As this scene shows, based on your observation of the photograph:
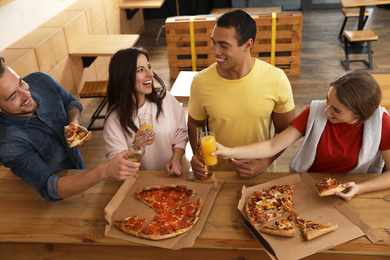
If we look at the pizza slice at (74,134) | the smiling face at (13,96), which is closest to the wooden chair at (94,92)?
the pizza slice at (74,134)

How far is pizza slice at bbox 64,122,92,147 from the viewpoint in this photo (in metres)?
2.04

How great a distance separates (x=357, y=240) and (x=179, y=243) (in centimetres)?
74

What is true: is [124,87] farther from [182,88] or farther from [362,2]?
[362,2]

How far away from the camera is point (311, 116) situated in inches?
81.1

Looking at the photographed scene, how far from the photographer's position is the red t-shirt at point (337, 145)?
200 centimetres

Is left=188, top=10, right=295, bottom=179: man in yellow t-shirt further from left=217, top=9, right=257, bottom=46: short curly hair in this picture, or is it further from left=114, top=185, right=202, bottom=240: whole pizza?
left=114, top=185, right=202, bottom=240: whole pizza

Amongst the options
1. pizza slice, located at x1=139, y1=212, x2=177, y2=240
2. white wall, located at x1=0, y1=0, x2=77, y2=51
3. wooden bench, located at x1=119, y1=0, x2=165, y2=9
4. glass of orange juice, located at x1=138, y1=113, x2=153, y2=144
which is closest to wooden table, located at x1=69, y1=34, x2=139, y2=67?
white wall, located at x1=0, y1=0, x2=77, y2=51

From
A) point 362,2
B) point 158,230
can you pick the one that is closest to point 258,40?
point 362,2

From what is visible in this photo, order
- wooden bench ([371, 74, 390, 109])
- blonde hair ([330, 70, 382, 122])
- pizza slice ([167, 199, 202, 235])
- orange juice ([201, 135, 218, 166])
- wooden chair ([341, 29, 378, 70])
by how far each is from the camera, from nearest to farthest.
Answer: pizza slice ([167, 199, 202, 235]) → blonde hair ([330, 70, 382, 122]) → orange juice ([201, 135, 218, 166]) → wooden bench ([371, 74, 390, 109]) → wooden chair ([341, 29, 378, 70])

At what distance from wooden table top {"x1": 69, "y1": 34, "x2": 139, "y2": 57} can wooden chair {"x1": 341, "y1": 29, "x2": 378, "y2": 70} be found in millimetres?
3255

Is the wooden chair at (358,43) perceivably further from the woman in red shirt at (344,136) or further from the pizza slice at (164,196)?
the pizza slice at (164,196)

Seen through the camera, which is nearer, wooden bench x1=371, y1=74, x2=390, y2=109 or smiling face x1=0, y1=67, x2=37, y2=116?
smiling face x1=0, y1=67, x2=37, y2=116

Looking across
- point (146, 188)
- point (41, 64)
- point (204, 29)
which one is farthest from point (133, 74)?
point (204, 29)

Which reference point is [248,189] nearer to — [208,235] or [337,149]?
[208,235]
